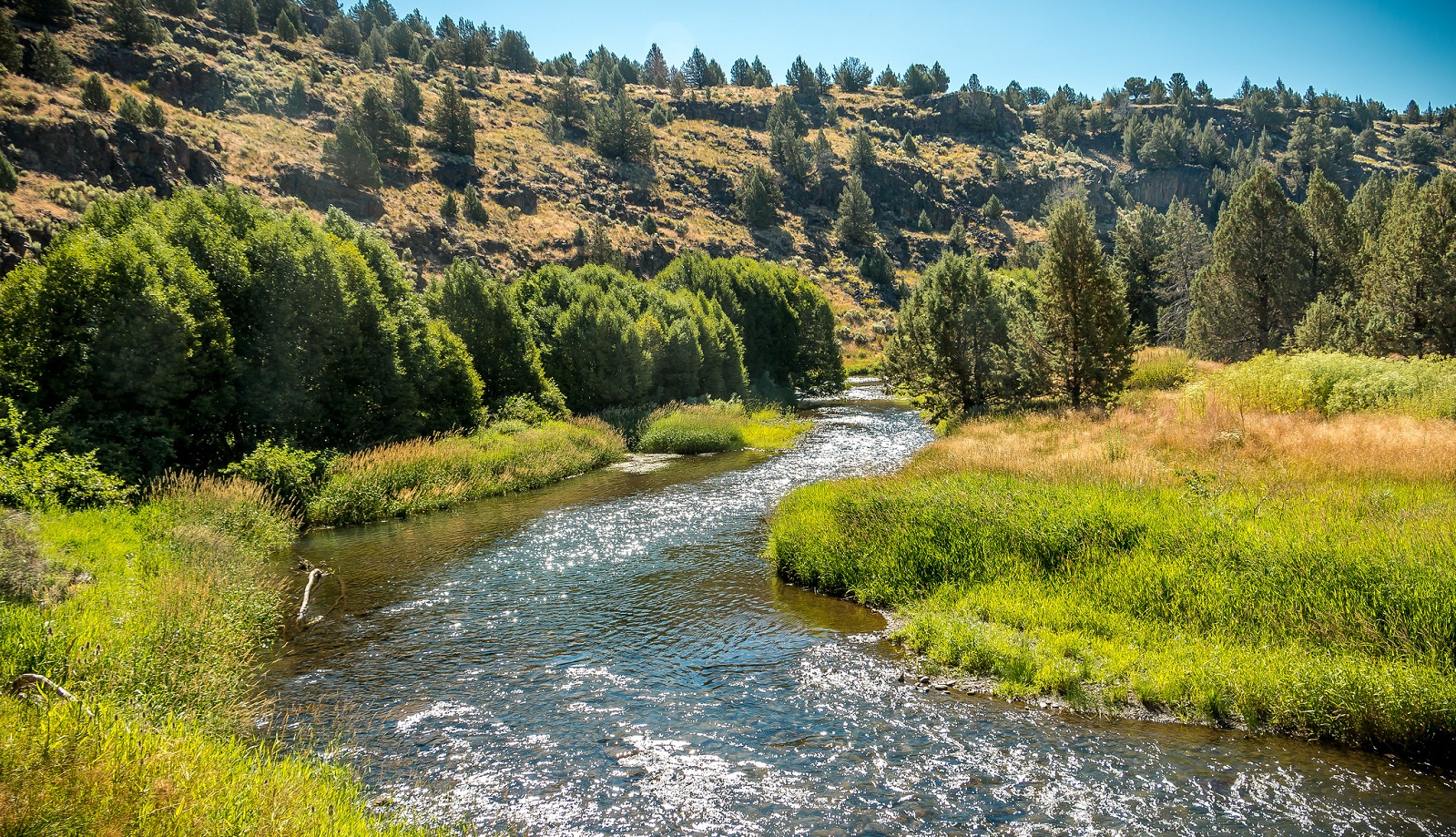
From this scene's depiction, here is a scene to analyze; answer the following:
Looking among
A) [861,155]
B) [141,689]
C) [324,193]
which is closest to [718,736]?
[141,689]

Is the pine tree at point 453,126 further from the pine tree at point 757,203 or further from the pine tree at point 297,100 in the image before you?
the pine tree at point 757,203

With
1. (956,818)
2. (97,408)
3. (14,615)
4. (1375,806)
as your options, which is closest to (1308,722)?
(1375,806)

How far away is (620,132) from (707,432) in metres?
100

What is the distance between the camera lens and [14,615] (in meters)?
8.26

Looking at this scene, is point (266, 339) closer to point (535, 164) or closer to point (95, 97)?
point (95, 97)

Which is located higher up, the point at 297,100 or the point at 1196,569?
the point at 297,100

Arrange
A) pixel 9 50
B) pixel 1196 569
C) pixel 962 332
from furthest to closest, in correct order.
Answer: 1. pixel 9 50
2. pixel 962 332
3. pixel 1196 569

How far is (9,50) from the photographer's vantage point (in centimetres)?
6019

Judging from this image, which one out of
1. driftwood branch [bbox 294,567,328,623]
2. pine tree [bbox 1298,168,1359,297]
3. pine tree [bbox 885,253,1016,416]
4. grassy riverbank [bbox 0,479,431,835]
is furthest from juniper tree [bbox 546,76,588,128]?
driftwood branch [bbox 294,567,328,623]

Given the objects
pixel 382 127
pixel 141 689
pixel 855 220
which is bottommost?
pixel 141 689

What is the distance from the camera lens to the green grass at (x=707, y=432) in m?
38.4

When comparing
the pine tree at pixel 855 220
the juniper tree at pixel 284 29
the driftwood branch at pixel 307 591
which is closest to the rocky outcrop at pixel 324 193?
the juniper tree at pixel 284 29

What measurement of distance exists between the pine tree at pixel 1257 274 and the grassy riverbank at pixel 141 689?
199ft

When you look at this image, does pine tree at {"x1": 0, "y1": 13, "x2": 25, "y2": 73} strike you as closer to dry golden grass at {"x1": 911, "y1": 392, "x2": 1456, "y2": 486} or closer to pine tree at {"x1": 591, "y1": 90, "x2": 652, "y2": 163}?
pine tree at {"x1": 591, "y1": 90, "x2": 652, "y2": 163}
